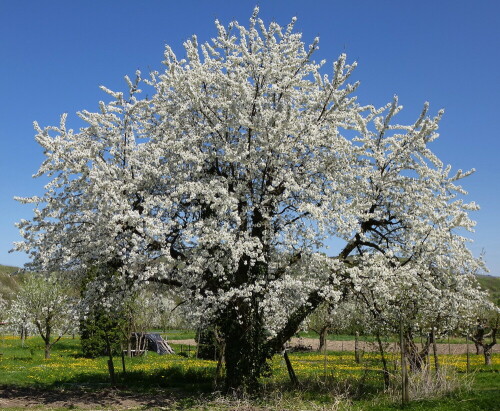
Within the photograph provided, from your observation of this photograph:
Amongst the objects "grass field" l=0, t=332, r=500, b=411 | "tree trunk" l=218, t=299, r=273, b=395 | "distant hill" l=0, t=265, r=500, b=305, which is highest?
"distant hill" l=0, t=265, r=500, b=305

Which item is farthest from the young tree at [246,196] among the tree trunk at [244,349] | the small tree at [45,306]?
the small tree at [45,306]

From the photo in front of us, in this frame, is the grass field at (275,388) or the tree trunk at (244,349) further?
the tree trunk at (244,349)

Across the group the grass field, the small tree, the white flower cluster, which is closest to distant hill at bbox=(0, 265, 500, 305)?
the small tree

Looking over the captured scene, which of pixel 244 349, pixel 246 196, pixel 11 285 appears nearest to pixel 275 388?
pixel 244 349

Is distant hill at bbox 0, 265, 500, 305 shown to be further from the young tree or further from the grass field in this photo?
the young tree

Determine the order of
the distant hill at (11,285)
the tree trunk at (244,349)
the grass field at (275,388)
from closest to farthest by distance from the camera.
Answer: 1. the grass field at (275,388)
2. the tree trunk at (244,349)
3. the distant hill at (11,285)

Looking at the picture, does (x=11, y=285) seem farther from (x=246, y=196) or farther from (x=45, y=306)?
(x=246, y=196)

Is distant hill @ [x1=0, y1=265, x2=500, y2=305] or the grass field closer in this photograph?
the grass field

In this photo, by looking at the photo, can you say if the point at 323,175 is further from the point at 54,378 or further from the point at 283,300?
the point at 54,378

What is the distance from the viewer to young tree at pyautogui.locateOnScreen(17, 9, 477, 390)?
13906mm

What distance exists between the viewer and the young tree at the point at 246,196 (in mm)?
13906

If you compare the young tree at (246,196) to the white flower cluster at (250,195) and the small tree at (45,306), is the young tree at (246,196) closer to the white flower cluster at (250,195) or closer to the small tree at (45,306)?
the white flower cluster at (250,195)

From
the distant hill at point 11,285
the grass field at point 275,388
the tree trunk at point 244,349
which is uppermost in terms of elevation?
the distant hill at point 11,285

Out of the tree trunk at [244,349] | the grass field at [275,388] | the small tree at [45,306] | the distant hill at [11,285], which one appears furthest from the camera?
the distant hill at [11,285]
